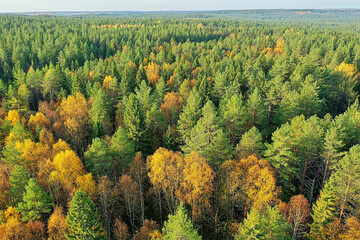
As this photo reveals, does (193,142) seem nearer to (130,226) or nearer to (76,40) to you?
(130,226)

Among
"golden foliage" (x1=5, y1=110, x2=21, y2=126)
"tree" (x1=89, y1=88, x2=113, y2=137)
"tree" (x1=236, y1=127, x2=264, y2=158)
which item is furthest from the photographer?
"tree" (x1=89, y1=88, x2=113, y2=137)

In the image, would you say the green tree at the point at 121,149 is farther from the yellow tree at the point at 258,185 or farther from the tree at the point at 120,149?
the yellow tree at the point at 258,185

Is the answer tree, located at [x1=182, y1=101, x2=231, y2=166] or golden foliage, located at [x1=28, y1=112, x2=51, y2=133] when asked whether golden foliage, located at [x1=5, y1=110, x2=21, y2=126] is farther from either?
tree, located at [x1=182, y1=101, x2=231, y2=166]

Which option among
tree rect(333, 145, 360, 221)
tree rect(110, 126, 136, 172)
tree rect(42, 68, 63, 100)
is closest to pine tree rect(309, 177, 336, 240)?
tree rect(333, 145, 360, 221)

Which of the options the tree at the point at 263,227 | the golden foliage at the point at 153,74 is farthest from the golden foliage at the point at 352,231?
the golden foliage at the point at 153,74

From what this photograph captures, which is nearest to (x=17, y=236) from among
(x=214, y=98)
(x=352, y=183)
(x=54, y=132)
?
(x=54, y=132)

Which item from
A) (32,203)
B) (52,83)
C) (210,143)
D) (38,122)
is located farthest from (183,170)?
(52,83)
